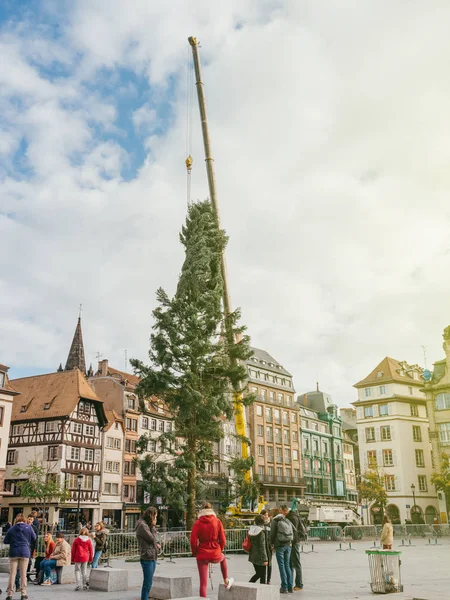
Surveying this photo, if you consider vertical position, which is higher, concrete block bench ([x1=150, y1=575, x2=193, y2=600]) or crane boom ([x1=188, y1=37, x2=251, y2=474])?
crane boom ([x1=188, y1=37, x2=251, y2=474])

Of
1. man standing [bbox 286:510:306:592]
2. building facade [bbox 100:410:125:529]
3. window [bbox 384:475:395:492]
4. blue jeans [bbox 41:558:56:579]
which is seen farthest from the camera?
window [bbox 384:475:395:492]

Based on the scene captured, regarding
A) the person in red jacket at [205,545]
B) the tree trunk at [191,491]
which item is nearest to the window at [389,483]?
the tree trunk at [191,491]

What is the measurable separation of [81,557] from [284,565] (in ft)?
16.7

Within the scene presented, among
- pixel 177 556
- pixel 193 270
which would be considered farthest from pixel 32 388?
pixel 177 556

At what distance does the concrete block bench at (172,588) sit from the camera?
12680 mm

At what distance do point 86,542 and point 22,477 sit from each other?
41.7 m

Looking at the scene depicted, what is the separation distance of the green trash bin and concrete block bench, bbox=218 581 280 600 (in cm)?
349

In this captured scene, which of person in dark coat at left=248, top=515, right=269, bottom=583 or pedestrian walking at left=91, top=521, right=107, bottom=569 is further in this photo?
pedestrian walking at left=91, top=521, right=107, bottom=569

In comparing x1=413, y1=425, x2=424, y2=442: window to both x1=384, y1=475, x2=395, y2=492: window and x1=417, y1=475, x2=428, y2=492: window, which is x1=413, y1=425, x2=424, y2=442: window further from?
x1=384, y1=475, x2=395, y2=492: window

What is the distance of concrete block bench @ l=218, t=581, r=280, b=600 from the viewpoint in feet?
34.7

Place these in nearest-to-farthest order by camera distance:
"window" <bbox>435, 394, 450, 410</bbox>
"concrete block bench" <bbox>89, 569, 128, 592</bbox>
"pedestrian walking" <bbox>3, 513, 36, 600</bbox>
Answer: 1. "pedestrian walking" <bbox>3, 513, 36, 600</bbox>
2. "concrete block bench" <bbox>89, 569, 128, 592</bbox>
3. "window" <bbox>435, 394, 450, 410</bbox>

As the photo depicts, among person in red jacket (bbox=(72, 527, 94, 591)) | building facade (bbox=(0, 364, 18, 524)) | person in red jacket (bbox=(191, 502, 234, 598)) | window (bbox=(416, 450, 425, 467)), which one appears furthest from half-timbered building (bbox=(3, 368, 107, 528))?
person in red jacket (bbox=(191, 502, 234, 598))

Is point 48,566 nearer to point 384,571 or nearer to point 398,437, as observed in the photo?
point 384,571

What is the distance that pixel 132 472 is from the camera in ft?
203
